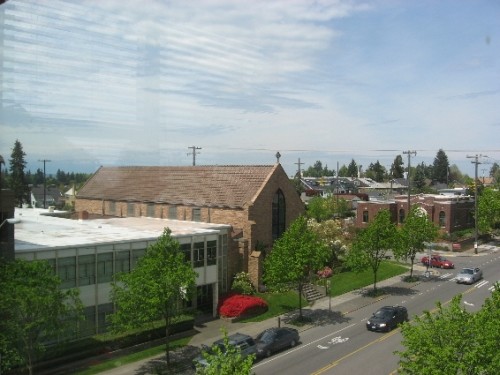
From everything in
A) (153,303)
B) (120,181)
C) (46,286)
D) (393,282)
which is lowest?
(393,282)

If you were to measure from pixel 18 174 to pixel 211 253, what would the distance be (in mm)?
11954

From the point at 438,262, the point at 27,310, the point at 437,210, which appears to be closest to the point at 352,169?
the point at 437,210

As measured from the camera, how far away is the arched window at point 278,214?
122 ft

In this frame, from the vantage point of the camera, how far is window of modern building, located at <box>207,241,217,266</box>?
99.0 feet

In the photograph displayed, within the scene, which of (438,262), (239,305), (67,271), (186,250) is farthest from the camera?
(438,262)

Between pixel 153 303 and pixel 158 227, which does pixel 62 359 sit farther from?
pixel 158 227

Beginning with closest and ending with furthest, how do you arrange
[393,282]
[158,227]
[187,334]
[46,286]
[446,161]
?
[46,286] < [187,334] < [158,227] < [393,282] < [446,161]

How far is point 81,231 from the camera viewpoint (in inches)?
1089

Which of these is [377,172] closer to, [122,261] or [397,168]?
[397,168]

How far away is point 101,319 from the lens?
24.4 m

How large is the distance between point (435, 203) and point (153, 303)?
50.4 m

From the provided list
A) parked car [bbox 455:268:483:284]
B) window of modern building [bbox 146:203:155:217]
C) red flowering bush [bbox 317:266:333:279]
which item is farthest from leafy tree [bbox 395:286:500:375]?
window of modern building [bbox 146:203:155:217]

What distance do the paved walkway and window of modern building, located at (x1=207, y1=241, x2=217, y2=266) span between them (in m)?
3.52

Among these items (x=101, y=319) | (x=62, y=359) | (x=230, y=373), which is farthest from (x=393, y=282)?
(x=230, y=373)
